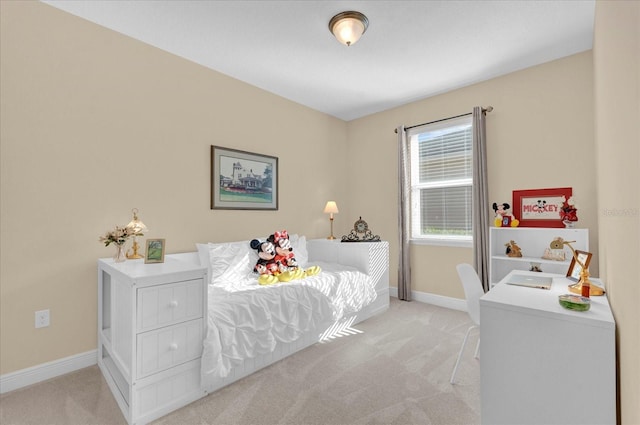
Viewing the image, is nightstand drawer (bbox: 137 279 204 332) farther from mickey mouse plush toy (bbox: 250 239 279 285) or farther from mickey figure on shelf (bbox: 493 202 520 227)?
mickey figure on shelf (bbox: 493 202 520 227)

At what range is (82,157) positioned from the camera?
230cm

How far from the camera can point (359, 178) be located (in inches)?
180

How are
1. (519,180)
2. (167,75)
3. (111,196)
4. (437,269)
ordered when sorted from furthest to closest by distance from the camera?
(437,269), (519,180), (167,75), (111,196)

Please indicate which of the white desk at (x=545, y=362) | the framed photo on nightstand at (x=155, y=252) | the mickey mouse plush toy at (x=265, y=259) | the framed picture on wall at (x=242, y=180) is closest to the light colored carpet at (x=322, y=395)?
the white desk at (x=545, y=362)

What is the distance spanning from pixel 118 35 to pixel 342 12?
1.87 metres

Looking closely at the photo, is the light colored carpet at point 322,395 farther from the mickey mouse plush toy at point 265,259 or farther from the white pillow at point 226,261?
the white pillow at point 226,261

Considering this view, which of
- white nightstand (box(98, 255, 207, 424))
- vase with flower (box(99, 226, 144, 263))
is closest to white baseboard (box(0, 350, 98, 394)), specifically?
white nightstand (box(98, 255, 207, 424))

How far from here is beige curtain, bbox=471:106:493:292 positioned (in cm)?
324

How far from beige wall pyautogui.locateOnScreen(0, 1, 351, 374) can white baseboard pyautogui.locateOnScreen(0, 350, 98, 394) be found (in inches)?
1.7

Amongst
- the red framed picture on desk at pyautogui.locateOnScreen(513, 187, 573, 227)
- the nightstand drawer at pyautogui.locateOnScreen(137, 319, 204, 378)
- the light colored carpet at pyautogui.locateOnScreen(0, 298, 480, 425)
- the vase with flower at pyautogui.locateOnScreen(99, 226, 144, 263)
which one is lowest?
the light colored carpet at pyautogui.locateOnScreen(0, 298, 480, 425)

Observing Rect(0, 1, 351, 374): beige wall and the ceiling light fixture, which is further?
the ceiling light fixture

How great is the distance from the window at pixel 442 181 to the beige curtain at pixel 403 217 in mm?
118

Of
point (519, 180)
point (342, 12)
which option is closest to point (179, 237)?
point (342, 12)

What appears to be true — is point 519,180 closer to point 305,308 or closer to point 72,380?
point 305,308
